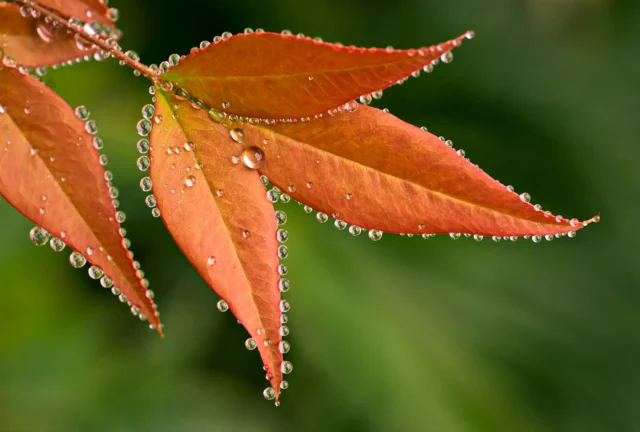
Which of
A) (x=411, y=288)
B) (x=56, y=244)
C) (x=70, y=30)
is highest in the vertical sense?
(x=70, y=30)

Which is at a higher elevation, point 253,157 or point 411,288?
point 253,157

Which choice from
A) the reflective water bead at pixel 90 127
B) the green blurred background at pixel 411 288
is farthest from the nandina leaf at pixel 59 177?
the green blurred background at pixel 411 288

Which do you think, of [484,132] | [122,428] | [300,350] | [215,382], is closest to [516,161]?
[484,132]

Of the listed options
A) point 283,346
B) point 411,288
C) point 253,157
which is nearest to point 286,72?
point 253,157

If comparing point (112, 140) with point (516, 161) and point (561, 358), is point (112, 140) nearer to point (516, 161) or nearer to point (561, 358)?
point (516, 161)

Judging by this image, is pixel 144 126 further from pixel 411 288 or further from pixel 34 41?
pixel 411 288

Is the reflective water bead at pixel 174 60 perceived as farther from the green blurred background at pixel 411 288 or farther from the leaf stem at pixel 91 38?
the green blurred background at pixel 411 288
